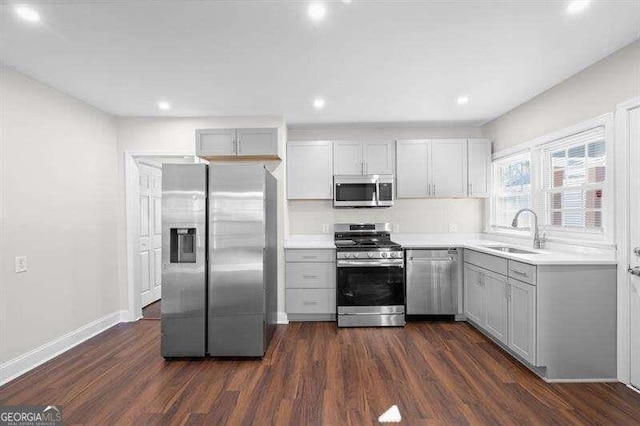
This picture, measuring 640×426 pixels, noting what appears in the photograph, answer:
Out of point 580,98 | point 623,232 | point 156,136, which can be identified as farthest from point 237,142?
point 623,232

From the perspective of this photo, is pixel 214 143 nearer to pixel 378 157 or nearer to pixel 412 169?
pixel 378 157

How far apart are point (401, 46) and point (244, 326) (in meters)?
2.74

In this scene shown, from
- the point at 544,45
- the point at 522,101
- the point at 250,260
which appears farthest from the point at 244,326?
the point at 522,101

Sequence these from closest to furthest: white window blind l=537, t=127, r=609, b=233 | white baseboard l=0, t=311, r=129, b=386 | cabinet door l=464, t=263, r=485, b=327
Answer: white baseboard l=0, t=311, r=129, b=386 → white window blind l=537, t=127, r=609, b=233 → cabinet door l=464, t=263, r=485, b=327

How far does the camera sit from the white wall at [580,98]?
2.26 meters

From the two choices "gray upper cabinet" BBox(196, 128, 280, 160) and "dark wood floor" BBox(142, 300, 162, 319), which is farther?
"dark wood floor" BBox(142, 300, 162, 319)

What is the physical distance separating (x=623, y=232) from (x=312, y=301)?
2.97 metres

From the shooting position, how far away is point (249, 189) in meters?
2.82

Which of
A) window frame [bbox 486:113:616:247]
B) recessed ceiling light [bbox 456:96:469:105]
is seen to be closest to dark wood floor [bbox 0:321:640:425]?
window frame [bbox 486:113:616:247]

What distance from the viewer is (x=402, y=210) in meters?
4.33

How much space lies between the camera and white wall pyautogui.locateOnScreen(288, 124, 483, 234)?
14.1 feet

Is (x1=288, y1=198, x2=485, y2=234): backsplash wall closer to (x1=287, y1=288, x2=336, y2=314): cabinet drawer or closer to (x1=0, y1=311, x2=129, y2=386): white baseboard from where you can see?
(x1=287, y1=288, x2=336, y2=314): cabinet drawer

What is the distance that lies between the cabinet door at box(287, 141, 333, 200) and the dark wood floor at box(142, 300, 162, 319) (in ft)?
7.99

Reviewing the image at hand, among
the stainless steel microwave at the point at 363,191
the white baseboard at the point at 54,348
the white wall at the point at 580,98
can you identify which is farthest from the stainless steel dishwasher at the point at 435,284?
the white baseboard at the point at 54,348
